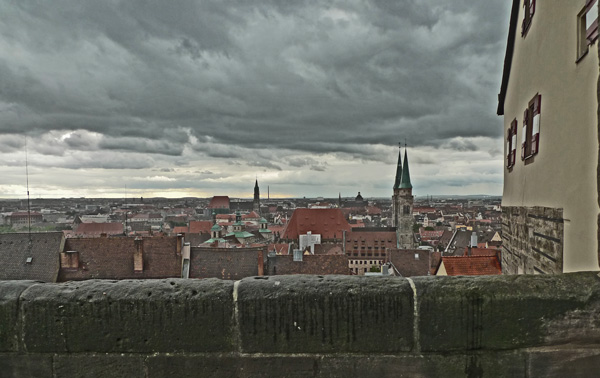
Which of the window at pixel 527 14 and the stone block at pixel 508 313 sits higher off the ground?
the window at pixel 527 14

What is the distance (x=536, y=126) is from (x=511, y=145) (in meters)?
2.41

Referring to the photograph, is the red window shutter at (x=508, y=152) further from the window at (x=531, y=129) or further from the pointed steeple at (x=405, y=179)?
the pointed steeple at (x=405, y=179)

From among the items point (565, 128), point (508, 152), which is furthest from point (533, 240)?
point (508, 152)

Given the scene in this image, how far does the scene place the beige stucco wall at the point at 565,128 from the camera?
335cm

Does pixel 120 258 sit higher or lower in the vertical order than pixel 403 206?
lower

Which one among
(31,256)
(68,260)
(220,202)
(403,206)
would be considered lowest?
(220,202)

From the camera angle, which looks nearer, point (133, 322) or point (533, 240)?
point (133, 322)

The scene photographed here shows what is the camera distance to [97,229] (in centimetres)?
7175

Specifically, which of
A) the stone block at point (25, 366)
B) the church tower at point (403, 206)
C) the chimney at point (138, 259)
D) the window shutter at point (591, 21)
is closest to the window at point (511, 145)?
the window shutter at point (591, 21)

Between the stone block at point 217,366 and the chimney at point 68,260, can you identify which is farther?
the chimney at point 68,260

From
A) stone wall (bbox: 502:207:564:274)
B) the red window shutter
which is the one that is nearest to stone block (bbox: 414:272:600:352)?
stone wall (bbox: 502:207:564:274)

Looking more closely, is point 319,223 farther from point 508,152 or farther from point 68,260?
point 508,152

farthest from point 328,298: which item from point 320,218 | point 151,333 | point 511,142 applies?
point 320,218

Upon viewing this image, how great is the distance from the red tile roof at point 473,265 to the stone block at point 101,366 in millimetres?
15862
